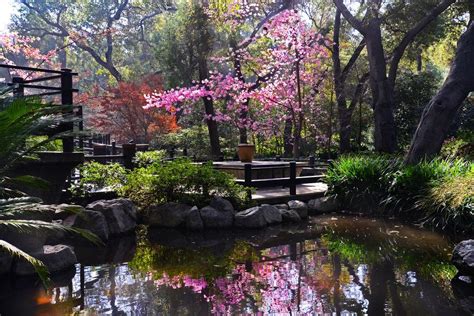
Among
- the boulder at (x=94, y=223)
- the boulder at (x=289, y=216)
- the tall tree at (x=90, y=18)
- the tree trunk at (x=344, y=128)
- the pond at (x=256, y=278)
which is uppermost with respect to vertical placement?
the tall tree at (x=90, y=18)

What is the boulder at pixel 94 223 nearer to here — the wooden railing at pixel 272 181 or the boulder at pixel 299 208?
the wooden railing at pixel 272 181

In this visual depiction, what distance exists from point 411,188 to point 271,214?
8.95 ft

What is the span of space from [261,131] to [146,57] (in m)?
22.7

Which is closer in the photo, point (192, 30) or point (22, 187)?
point (22, 187)

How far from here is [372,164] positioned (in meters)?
9.54

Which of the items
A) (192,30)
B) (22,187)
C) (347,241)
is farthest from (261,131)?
(22,187)

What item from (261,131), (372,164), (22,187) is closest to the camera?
(22,187)

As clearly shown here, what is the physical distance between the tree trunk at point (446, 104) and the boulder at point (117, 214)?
20.4 feet

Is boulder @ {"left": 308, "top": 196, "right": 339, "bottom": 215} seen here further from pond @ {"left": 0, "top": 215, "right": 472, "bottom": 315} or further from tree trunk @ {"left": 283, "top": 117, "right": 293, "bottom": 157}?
tree trunk @ {"left": 283, "top": 117, "right": 293, "bottom": 157}

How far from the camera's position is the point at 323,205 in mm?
9672

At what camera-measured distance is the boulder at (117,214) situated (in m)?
7.44

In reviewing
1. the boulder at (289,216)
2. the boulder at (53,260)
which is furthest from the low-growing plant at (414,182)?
the boulder at (53,260)

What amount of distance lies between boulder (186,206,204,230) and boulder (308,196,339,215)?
9.10ft

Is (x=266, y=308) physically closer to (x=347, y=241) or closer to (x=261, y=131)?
(x=347, y=241)
